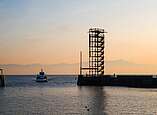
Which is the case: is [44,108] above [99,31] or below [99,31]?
below

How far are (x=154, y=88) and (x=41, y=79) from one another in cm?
9689

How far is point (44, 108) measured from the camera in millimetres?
57375

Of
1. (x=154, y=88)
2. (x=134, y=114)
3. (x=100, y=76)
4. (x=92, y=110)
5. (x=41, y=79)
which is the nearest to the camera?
(x=134, y=114)

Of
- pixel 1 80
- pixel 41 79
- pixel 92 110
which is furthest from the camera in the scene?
pixel 41 79

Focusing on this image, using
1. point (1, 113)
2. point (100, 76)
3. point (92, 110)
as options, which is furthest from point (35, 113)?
point (100, 76)

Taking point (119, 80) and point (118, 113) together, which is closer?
point (118, 113)

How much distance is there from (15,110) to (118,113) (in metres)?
13.3

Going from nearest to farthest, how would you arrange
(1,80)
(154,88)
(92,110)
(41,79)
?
(92,110), (154,88), (1,80), (41,79)

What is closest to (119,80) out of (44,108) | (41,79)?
(44,108)

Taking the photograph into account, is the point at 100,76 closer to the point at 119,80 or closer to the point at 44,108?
the point at 119,80

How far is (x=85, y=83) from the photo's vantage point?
120 m

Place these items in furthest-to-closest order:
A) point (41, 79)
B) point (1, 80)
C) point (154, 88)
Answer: point (41, 79), point (1, 80), point (154, 88)

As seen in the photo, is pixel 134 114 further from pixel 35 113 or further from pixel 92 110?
pixel 35 113

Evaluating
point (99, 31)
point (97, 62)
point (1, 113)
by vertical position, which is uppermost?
point (99, 31)
